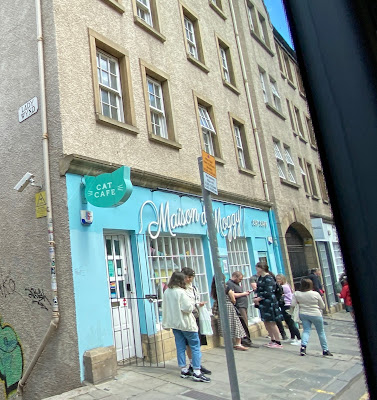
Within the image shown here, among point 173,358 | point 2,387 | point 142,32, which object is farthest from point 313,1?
point 142,32

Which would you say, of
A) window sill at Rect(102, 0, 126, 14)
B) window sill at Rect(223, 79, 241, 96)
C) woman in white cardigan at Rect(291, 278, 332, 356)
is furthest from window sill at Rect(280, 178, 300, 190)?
window sill at Rect(102, 0, 126, 14)

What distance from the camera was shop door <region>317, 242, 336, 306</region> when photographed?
16406 mm

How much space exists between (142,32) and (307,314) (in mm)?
7272

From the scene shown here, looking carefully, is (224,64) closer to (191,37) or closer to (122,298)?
(191,37)

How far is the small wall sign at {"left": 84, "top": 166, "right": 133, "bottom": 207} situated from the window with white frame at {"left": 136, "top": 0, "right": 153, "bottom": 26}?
5.38m

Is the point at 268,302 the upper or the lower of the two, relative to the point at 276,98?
lower

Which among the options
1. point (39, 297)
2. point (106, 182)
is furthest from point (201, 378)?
point (106, 182)

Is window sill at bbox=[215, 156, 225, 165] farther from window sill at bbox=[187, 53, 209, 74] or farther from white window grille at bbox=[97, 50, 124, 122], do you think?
white window grille at bbox=[97, 50, 124, 122]

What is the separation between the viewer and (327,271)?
17.2 meters

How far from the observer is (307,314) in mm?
7473

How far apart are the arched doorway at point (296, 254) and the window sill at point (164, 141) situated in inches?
266

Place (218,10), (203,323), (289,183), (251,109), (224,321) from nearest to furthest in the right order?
(224,321)
(203,323)
(218,10)
(251,109)
(289,183)

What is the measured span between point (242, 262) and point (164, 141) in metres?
4.62

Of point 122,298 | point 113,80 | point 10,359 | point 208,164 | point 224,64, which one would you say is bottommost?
point 10,359
